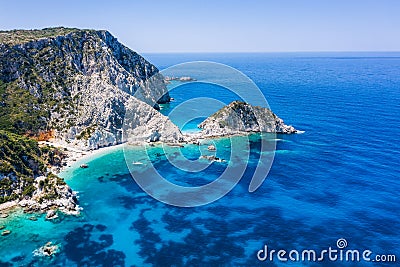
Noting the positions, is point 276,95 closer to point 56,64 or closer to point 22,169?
point 56,64

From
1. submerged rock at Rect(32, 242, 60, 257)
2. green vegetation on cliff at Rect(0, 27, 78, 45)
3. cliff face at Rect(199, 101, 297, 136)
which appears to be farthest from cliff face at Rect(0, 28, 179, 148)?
submerged rock at Rect(32, 242, 60, 257)

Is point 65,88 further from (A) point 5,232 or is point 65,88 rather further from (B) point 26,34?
(A) point 5,232

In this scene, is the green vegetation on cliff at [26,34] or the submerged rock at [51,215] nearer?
the submerged rock at [51,215]

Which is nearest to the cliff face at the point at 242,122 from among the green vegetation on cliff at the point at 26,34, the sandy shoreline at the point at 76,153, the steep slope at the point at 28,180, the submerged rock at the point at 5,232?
the sandy shoreline at the point at 76,153

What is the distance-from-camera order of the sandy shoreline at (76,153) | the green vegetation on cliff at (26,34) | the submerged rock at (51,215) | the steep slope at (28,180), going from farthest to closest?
1. the green vegetation on cliff at (26,34)
2. the sandy shoreline at (76,153)
3. the steep slope at (28,180)
4. the submerged rock at (51,215)

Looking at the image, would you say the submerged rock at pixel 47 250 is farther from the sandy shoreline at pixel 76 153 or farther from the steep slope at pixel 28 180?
the sandy shoreline at pixel 76 153
